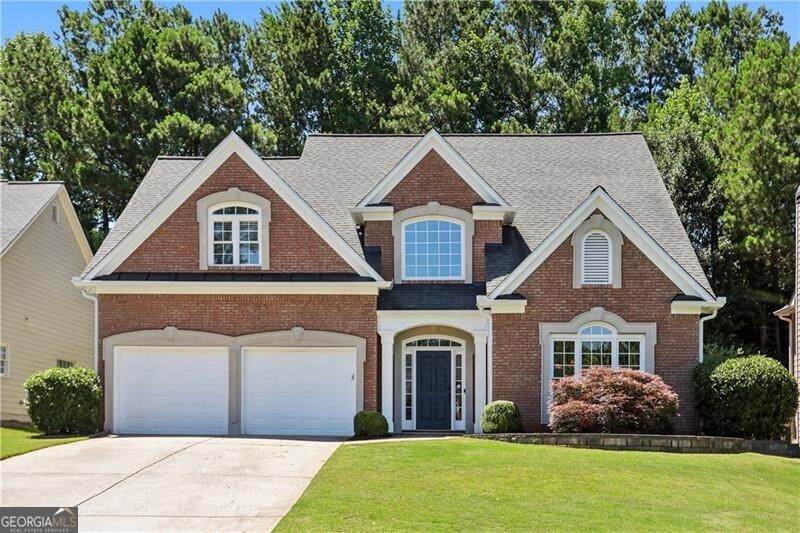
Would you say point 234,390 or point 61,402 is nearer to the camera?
point 61,402


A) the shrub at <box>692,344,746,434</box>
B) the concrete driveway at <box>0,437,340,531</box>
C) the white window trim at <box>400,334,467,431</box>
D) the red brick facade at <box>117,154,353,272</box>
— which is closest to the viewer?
the concrete driveway at <box>0,437,340,531</box>

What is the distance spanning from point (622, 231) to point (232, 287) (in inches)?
366

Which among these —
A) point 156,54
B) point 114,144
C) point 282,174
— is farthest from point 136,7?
point 282,174

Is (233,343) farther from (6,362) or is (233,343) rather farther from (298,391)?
(6,362)

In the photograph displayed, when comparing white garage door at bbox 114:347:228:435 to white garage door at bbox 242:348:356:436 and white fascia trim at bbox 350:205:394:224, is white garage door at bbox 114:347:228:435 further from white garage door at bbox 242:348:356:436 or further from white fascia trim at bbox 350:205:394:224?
white fascia trim at bbox 350:205:394:224

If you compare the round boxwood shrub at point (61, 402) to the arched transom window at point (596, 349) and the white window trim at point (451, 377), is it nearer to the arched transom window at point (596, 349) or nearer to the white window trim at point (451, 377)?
the white window trim at point (451, 377)

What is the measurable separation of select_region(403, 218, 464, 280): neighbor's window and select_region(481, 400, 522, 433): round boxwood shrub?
4.22 m

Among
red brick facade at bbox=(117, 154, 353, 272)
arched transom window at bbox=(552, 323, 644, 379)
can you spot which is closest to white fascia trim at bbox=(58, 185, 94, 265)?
red brick facade at bbox=(117, 154, 353, 272)

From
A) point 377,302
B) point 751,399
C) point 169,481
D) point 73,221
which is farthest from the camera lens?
point 73,221

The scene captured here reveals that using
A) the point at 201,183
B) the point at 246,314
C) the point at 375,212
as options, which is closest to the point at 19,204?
the point at 201,183

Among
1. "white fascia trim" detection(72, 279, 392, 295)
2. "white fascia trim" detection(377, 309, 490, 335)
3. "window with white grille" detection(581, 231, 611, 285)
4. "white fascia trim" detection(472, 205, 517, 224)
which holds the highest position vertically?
"white fascia trim" detection(472, 205, 517, 224)

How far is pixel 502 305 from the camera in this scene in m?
25.5

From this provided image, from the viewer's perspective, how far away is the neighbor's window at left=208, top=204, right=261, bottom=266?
26828 mm

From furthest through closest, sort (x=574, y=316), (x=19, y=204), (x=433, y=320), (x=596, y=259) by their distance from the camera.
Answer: (x=19, y=204), (x=433, y=320), (x=596, y=259), (x=574, y=316)
